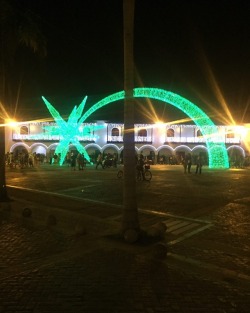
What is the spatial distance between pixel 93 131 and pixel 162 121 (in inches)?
337

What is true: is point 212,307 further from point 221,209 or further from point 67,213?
point 221,209

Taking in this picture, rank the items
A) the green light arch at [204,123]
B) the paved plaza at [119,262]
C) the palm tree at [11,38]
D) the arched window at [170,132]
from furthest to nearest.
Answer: the arched window at [170,132]
the green light arch at [204,123]
the palm tree at [11,38]
the paved plaza at [119,262]

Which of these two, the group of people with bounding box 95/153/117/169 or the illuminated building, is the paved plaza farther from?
the illuminated building

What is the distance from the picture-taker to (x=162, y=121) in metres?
47.6

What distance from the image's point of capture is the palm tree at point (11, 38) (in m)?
12.2

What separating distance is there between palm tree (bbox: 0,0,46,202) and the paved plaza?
3117 millimetres

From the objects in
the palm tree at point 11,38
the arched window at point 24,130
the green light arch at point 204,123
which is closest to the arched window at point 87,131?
the arched window at point 24,130

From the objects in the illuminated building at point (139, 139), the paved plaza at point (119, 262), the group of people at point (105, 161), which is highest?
the illuminated building at point (139, 139)

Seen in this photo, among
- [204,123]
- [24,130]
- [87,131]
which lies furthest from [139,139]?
[24,130]

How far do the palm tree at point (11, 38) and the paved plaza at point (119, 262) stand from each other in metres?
3.12

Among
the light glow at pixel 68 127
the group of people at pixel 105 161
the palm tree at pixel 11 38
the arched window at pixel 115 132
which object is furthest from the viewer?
the arched window at pixel 115 132

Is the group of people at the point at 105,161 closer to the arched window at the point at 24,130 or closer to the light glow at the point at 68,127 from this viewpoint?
the light glow at the point at 68,127

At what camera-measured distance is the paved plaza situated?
4.93 meters

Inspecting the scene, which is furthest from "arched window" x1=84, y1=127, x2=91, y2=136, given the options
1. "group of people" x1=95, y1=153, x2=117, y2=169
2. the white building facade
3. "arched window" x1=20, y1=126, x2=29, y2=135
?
"group of people" x1=95, y1=153, x2=117, y2=169
